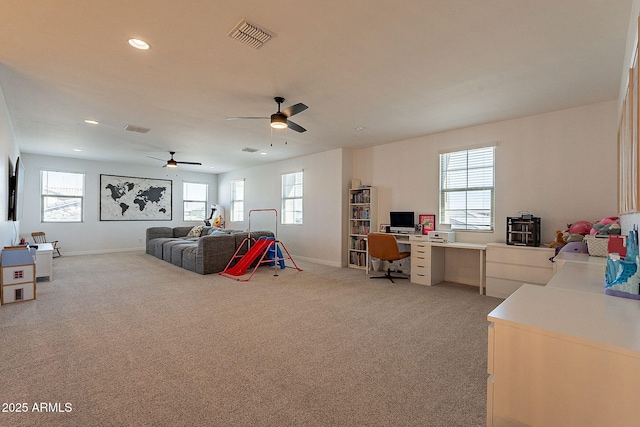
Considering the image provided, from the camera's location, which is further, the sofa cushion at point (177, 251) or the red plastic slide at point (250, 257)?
the sofa cushion at point (177, 251)

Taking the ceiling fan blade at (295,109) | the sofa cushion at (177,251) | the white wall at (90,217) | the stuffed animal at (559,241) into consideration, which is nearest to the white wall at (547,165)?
the stuffed animal at (559,241)

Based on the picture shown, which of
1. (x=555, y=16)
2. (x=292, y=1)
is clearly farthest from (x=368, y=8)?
(x=555, y=16)

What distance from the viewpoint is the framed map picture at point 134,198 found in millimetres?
8422

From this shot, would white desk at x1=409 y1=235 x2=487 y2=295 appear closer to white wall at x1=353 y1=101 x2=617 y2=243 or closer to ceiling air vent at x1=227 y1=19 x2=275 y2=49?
white wall at x1=353 y1=101 x2=617 y2=243

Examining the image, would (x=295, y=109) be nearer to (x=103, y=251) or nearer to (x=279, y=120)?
(x=279, y=120)

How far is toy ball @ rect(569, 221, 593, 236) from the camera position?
356 centimetres

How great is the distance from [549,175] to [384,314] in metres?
3.17

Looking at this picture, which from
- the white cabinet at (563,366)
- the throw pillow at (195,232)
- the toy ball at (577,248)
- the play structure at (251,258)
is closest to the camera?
the white cabinet at (563,366)

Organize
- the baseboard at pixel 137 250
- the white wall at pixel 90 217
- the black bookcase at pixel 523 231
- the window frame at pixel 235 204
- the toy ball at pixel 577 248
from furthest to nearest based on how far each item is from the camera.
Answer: the window frame at pixel 235 204 < the white wall at pixel 90 217 < the baseboard at pixel 137 250 < the black bookcase at pixel 523 231 < the toy ball at pixel 577 248

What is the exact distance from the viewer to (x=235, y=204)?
9820 mm

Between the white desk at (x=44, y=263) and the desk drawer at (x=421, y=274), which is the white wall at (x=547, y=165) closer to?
the desk drawer at (x=421, y=274)

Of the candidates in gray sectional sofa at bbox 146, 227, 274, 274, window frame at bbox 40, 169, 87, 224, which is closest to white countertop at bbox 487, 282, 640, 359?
gray sectional sofa at bbox 146, 227, 274, 274

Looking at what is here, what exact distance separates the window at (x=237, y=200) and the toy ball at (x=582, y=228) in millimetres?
8158

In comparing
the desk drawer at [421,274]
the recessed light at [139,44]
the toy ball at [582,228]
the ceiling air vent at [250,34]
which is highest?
the ceiling air vent at [250,34]
